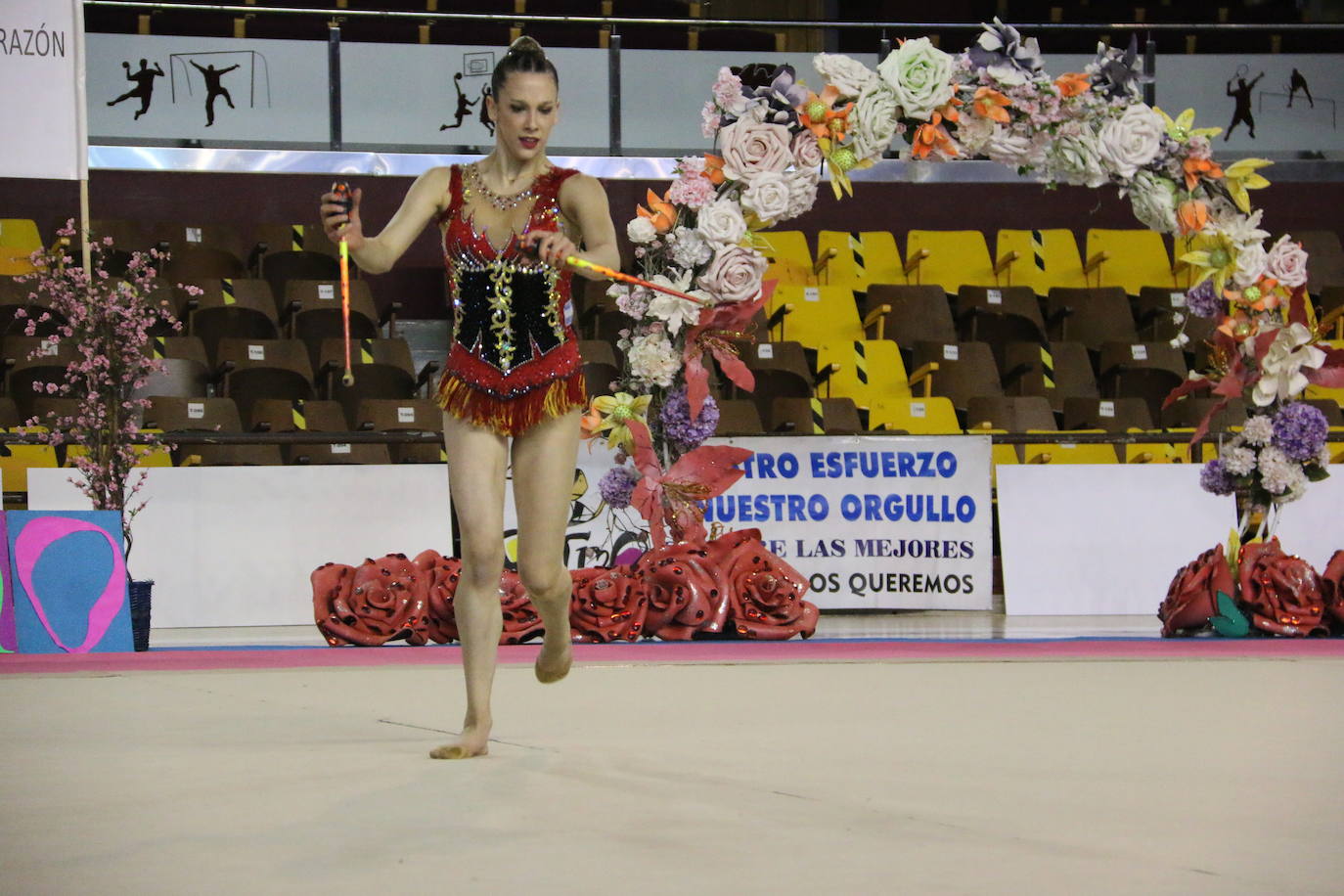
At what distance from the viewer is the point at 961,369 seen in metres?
8.25

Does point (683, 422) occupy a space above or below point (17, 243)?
below

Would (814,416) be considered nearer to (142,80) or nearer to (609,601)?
(609,601)

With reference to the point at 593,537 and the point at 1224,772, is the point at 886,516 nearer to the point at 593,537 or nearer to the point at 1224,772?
the point at 593,537

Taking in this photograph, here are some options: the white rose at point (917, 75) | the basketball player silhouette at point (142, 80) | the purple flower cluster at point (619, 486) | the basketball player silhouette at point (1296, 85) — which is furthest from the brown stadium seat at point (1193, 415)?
the basketball player silhouette at point (142, 80)

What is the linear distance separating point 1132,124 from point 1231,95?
5.23m

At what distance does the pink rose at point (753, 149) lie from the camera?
5.12 metres

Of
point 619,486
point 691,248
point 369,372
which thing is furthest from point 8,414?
point 691,248

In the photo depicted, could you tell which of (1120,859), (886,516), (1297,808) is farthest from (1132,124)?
(1120,859)

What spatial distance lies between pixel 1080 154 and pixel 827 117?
3.06ft

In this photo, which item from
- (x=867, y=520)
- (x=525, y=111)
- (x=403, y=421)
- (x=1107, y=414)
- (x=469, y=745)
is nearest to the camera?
(x=469, y=745)

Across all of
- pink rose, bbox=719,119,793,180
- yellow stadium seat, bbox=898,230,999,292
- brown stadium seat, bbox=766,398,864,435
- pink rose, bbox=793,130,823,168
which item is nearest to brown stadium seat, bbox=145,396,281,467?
brown stadium seat, bbox=766,398,864,435

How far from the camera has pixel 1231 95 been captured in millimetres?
9898

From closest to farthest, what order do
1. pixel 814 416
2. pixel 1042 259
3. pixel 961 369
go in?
pixel 814 416
pixel 961 369
pixel 1042 259

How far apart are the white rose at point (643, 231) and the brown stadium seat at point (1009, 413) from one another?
2926mm
